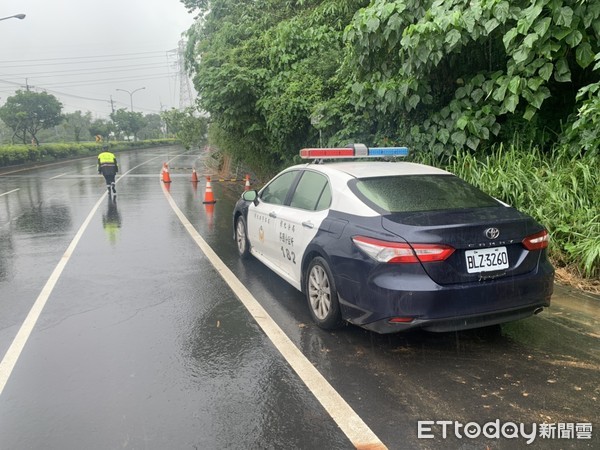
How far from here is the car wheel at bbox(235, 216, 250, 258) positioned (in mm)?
6910

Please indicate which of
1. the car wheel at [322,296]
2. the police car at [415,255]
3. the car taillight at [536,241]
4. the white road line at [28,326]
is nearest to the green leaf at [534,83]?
the police car at [415,255]

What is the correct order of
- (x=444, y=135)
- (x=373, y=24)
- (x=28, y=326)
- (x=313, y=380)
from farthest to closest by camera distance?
1. (x=444, y=135)
2. (x=373, y=24)
3. (x=28, y=326)
4. (x=313, y=380)

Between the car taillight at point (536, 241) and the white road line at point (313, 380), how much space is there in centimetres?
187

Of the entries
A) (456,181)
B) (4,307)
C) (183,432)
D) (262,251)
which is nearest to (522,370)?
(456,181)

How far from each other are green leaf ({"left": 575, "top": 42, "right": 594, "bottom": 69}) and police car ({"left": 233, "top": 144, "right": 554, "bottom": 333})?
105 inches

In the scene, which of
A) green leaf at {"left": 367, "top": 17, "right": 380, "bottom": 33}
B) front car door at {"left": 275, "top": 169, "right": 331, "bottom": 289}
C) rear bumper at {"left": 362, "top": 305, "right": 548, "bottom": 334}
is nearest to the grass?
rear bumper at {"left": 362, "top": 305, "right": 548, "bottom": 334}

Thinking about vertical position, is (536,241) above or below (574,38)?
below

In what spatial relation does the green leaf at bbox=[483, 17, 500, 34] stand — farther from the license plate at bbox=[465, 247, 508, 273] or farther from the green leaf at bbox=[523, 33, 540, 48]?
the license plate at bbox=[465, 247, 508, 273]

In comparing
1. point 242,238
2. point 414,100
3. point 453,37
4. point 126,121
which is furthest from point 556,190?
point 126,121

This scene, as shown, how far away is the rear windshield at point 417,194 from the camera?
4.16 meters

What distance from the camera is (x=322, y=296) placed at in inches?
173

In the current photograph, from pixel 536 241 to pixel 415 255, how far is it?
1.09m

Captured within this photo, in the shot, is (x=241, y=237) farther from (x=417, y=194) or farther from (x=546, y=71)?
(x=546, y=71)

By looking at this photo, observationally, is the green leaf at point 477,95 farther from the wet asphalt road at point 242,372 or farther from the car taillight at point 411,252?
the car taillight at point 411,252
